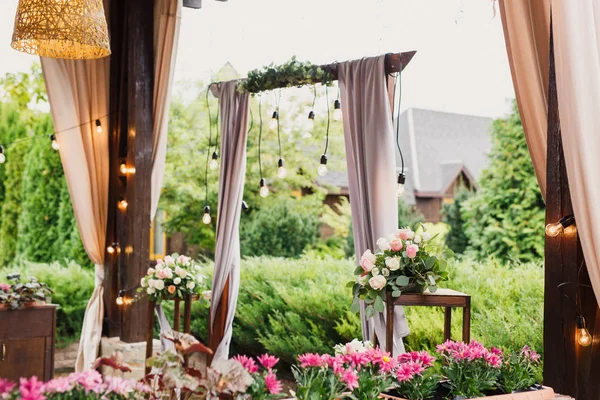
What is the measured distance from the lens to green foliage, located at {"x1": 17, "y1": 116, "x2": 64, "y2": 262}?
33.6ft

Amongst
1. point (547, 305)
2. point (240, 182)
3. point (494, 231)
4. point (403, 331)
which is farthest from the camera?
point (494, 231)

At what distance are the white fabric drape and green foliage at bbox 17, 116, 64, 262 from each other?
8.67m

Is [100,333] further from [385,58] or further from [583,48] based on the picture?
[583,48]

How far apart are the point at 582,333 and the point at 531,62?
4.55ft

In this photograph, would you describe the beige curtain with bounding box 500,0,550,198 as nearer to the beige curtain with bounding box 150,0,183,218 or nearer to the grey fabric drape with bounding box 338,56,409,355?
the grey fabric drape with bounding box 338,56,409,355

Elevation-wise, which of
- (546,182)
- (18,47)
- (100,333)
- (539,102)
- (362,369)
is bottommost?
(100,333)

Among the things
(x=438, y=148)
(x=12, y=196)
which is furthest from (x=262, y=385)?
(x=438, y=148)

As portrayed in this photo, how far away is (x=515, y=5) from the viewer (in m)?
3.56

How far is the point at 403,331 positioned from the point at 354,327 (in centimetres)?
204

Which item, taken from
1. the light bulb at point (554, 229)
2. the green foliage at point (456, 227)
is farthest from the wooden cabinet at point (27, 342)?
the green foliage at point (456, 227)

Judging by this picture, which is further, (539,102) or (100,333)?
(100,333)

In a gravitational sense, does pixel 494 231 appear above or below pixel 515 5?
below

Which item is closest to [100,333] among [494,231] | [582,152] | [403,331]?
[403,331]

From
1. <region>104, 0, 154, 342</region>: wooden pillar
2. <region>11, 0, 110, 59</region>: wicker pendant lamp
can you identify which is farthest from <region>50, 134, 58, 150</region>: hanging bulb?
<region>11, 0, 110, 59</region>: wicker pendant lamp
